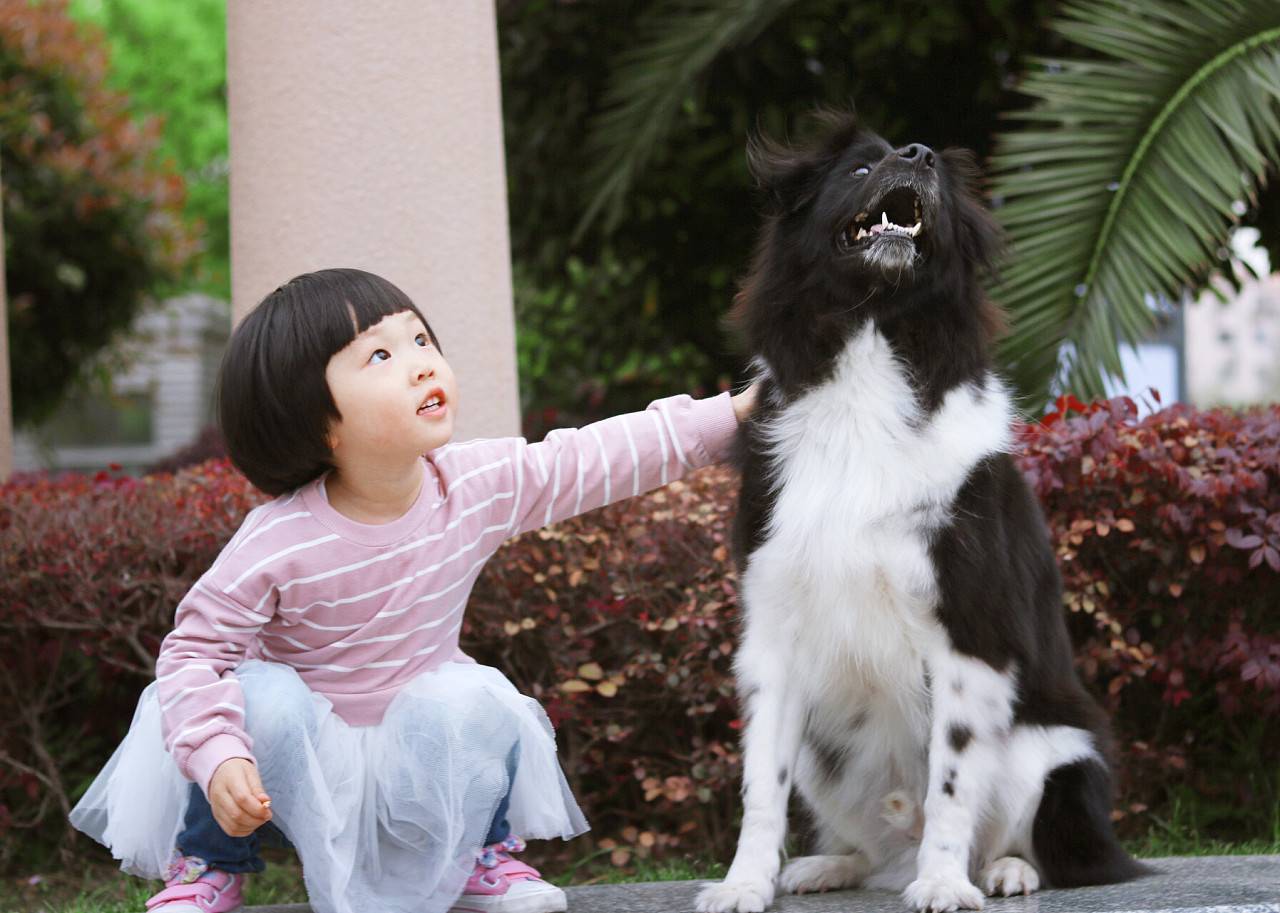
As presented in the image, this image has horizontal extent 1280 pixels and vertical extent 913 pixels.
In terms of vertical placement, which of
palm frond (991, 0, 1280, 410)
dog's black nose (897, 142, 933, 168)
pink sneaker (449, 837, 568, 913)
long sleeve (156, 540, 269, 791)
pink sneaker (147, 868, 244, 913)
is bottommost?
pink sneaker (449, 837, 568, 913)

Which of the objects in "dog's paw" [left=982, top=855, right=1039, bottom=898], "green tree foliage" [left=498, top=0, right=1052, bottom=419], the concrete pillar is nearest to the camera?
"dog's paw" [left=982, top=855, right=1039, bottom=898]

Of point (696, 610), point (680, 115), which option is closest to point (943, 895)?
point (696, 610)

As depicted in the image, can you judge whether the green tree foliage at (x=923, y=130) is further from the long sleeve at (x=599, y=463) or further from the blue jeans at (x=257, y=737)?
the blue jeans at (x=257, y=737)

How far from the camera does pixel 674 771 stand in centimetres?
341

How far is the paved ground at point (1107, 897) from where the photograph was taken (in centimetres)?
216

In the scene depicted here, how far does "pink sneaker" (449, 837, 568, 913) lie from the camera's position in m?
2.35

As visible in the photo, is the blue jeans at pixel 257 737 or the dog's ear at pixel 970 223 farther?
the dog's ear at pixel 970 223

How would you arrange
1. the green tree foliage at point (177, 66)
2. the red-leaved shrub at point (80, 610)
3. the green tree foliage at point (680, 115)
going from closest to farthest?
the red-leaved shrub at point (80, 610), the green tree foliage at point (680, 115), the green tree foliage at point (177, 66)

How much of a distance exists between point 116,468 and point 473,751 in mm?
2797

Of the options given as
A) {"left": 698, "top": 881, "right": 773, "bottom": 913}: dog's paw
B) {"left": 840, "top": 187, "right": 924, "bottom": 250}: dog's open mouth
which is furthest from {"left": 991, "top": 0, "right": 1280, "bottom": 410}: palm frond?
{"left": 698, "top": 881, "right": 773, "bottom": 913}: dog's paw

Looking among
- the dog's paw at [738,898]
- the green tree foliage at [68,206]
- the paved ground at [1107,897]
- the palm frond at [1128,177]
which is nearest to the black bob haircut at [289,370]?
the paved ground at [1107,897]

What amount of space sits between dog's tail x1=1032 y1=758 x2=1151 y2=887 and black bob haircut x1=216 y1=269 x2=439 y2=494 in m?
1.59

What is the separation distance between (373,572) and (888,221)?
1.25 m

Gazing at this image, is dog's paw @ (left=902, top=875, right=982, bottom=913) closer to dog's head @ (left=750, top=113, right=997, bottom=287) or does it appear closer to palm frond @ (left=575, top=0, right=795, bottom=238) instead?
dog's head @ (left=750, top=113, right=997, bottom=287)
